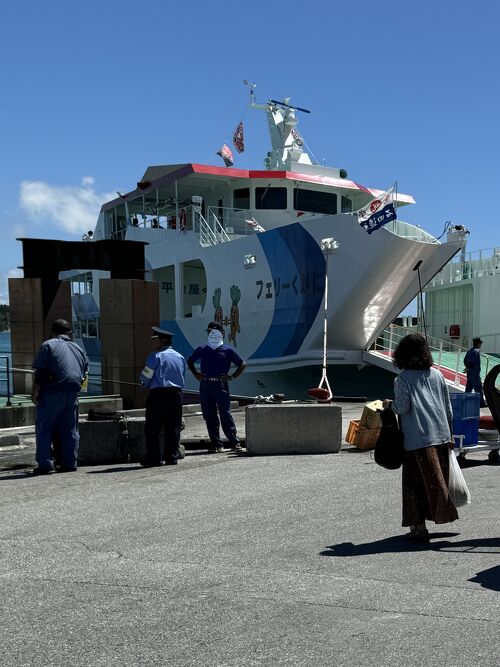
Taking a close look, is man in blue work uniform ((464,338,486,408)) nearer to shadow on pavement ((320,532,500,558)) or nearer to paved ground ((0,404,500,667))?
paved ground ((0,404,500,667))

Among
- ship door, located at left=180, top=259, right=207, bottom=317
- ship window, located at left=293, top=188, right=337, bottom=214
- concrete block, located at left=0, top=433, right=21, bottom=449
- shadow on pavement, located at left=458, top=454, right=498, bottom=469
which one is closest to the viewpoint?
shadow on pavement, located at left=458, top=454, right=498, bottom=469

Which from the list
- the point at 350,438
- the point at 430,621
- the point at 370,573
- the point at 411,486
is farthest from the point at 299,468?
the point at 430,621

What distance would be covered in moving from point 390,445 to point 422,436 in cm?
21

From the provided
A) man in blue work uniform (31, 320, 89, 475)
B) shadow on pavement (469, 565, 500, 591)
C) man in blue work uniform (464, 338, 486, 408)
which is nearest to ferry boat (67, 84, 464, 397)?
man in blue work uniform (464, 338, 486, 408)

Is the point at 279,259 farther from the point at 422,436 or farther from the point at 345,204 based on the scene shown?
the point at 422,436

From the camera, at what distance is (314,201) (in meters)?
21.4

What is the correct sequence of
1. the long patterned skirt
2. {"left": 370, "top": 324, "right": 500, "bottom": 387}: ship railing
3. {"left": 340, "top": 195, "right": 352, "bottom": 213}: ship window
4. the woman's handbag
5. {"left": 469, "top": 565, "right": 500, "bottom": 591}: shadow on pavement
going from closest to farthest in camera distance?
{"left": 469, "top": 565, "right": 500, "bottom": 591}: shadow on pavement, the long patterned skirt, the woman's handbag, {"left": 370, "top": 324, "right": 500, "bottom": 387}: ship railing, {"left": 340, "top": 195, "right": 352, "bottom": 213}: ship window

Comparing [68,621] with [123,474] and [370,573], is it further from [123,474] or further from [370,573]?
[123,474]

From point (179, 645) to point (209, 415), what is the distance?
580 centimetres

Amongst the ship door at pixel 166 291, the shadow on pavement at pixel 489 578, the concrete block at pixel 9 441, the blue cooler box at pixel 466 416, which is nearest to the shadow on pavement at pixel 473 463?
the blue cooler box at pixel 466 416

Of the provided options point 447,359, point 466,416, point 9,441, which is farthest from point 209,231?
point 466,416

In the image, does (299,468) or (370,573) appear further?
(299,468)

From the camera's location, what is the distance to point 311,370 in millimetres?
17016

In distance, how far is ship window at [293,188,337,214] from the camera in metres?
21.2
